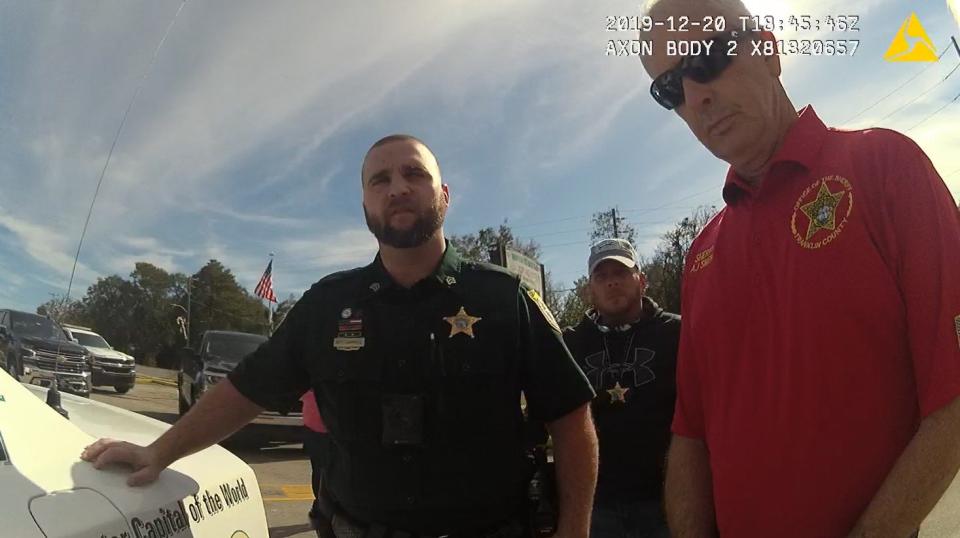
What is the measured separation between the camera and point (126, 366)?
1550 centimetres

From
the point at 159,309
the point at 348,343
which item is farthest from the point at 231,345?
the point at 159,309

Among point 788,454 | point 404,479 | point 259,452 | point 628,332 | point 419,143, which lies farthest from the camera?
point 259,452

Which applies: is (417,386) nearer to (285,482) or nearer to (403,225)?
(403,225)

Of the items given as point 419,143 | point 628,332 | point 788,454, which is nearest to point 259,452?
point 628,332

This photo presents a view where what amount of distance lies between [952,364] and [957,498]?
7066 mm

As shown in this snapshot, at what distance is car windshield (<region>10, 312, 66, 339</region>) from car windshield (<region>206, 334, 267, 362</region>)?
8.08m

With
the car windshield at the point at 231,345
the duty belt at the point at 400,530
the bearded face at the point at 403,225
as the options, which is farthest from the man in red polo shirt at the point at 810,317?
the car windshield at the point at 231,345

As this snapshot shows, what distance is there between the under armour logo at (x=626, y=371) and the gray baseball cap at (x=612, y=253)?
1.51 feet

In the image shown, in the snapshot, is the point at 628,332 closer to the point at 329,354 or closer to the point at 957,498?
the point at 329,354

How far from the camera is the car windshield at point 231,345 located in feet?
32.1

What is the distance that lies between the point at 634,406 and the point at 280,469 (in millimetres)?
6686

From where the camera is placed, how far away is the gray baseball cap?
2.94m

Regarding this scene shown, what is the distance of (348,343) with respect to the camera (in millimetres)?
1769

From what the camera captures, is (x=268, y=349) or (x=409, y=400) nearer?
(x=409, y=400)
